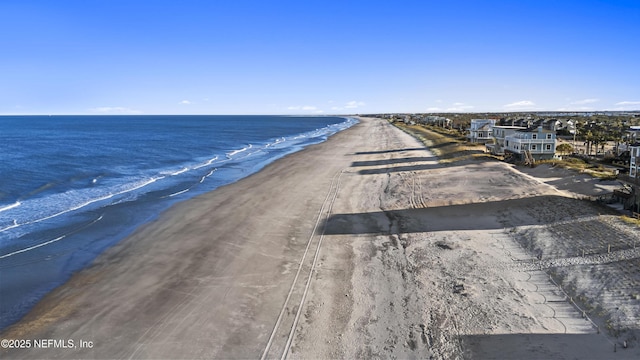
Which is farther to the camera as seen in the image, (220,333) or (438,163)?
(438,163)

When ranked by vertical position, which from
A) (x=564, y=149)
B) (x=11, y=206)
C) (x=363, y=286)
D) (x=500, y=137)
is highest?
(x=500, y=137)

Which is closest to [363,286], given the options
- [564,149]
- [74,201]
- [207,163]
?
[74,201]

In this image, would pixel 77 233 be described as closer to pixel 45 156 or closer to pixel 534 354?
pixel 534 354

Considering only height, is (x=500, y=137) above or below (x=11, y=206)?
above

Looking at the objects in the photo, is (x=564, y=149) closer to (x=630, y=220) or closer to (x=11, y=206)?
(x=630, y=220)

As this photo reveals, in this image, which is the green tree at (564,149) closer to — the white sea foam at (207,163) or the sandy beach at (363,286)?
the sandy beach at (363,286)

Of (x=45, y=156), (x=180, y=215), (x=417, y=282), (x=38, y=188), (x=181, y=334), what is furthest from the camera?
(x=45, y=156)

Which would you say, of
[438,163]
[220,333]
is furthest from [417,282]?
[438,163]

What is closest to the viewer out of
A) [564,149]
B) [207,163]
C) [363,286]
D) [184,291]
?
[184,291]
